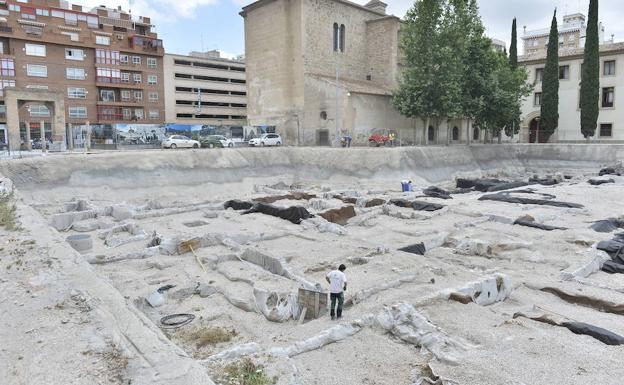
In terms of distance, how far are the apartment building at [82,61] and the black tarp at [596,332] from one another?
57.5 meters

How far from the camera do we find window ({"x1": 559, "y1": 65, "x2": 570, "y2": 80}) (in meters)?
50.2

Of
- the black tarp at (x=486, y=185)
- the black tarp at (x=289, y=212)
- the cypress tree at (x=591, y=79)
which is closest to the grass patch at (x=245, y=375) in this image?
the black tarp at (x=289, y=212)

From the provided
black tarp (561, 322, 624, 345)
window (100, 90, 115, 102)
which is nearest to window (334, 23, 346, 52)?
window (100, 90, 115, 102)

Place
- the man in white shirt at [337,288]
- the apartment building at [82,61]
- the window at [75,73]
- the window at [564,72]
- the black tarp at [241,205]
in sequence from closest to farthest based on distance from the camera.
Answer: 1. the man in white shirt at [337,288]
2. the black tarp at [241,205]
3. the window at [564,72]
4. the apartment building at [82,61]
5. the window at [75,73]

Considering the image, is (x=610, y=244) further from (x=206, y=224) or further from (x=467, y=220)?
(x=206, y=224)

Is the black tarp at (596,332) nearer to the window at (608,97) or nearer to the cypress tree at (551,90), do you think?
the cypress tree at (551,90)

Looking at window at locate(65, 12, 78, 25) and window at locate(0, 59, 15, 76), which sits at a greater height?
window at locate(65, 12, 78, 25)

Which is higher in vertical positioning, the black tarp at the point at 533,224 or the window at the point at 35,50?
the window at the point at 35,50

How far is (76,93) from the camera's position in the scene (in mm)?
61562

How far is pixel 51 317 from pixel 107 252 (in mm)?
8552

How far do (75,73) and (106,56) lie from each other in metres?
4.94

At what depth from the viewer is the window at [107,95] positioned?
211 feet

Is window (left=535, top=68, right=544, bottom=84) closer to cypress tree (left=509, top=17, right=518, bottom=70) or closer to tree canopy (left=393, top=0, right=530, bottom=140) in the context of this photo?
cypress tree (left=509, top=17, right=518, bottom=70)

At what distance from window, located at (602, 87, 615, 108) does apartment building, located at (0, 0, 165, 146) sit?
185 feet
